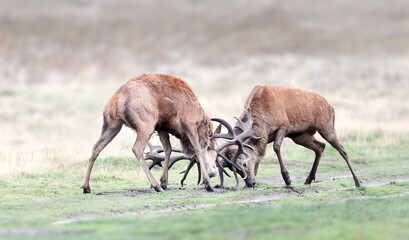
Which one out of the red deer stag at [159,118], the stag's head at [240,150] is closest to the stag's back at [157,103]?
the red deer stag at [159,118]

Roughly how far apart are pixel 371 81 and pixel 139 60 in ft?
76.8

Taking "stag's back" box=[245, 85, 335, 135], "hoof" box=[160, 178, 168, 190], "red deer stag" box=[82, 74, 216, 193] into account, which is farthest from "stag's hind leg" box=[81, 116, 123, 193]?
"stag's back" box=[245, 85, 335, 135]

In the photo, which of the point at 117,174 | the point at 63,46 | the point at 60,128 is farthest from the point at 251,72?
the point at 117,174

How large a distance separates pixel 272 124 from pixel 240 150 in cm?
115

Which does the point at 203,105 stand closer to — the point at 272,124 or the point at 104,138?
the point at 272,124

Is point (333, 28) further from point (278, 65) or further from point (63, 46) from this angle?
point (63, 46)

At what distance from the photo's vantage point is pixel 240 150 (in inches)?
630

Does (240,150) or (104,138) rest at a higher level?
(104,138)

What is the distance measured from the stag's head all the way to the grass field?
1.67 feet

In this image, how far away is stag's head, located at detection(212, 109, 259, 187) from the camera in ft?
52.3

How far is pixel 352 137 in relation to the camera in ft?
84.1

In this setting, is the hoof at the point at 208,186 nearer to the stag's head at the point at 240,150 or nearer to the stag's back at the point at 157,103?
the stag's head at the point at 240,150

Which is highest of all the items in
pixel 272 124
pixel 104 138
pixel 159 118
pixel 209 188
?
pixel 159 118

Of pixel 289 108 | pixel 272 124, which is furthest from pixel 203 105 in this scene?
pixel 272 124
